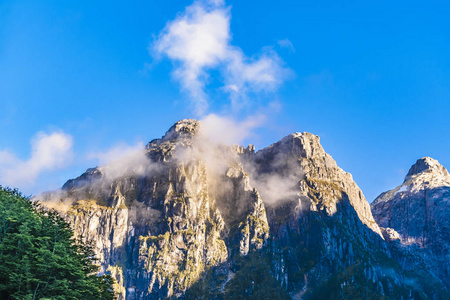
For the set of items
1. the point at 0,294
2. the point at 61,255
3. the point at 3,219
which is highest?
the point at 3,219

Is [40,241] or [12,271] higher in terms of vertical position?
[40,241]

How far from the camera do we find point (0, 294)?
84312 millimetres

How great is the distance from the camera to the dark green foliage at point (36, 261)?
84.3m

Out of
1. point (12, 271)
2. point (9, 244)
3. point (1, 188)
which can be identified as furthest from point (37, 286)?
point (1, 188)

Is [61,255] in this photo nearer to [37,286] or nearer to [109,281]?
[37,286]

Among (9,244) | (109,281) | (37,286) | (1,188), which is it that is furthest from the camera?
(1,188)

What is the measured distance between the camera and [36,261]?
88.2 metres

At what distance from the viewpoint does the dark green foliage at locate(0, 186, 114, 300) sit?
8431 cm

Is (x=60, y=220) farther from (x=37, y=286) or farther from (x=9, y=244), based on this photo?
(x=37, y=286)

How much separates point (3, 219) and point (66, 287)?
788 inches

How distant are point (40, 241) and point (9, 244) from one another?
6.19 meters

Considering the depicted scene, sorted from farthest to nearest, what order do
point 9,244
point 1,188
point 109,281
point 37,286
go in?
point 1,188 → point 109,281 → point 9,244 → point 37,286

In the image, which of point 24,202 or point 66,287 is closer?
point 66,287

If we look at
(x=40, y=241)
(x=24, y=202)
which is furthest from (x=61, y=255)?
(x=24, y=202)
